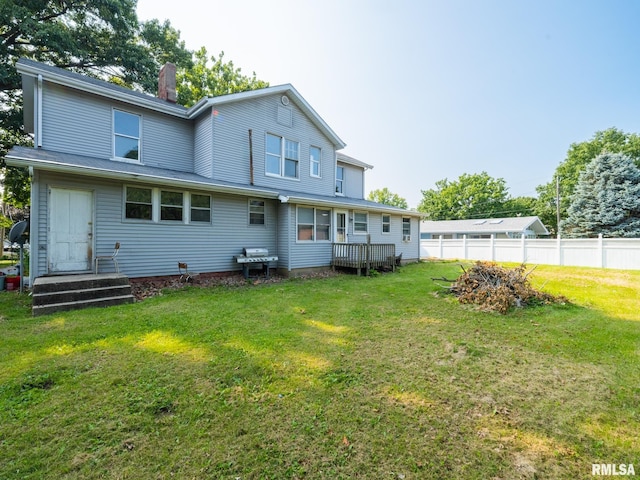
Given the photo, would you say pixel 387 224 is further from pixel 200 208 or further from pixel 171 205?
pixel 171 205

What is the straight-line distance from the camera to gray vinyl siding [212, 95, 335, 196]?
1081 centimetres

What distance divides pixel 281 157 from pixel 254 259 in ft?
16.5

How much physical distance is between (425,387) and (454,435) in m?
0.74

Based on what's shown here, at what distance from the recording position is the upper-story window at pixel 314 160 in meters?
13.6

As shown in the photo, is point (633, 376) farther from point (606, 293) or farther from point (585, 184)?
point (585, 184)

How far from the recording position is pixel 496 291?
6688mm

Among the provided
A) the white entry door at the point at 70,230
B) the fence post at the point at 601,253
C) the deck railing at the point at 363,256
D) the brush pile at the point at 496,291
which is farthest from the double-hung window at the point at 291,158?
the fence post at the point at 601,253

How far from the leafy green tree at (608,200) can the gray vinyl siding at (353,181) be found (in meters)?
18.7

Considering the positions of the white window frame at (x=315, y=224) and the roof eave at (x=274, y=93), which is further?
the white window frame at (x=315, y=224)

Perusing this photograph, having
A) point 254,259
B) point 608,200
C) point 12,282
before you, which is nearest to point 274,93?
point 254,259

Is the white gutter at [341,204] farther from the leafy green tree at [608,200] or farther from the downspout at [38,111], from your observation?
the leafy green tree at [608,200]

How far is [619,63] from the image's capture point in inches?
642

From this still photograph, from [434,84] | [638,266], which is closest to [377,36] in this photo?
[434,84]

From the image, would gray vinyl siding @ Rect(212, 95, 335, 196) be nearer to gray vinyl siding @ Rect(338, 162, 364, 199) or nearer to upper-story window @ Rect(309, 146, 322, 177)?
upper-story window @ Rect(309, 146, 322, 177)
